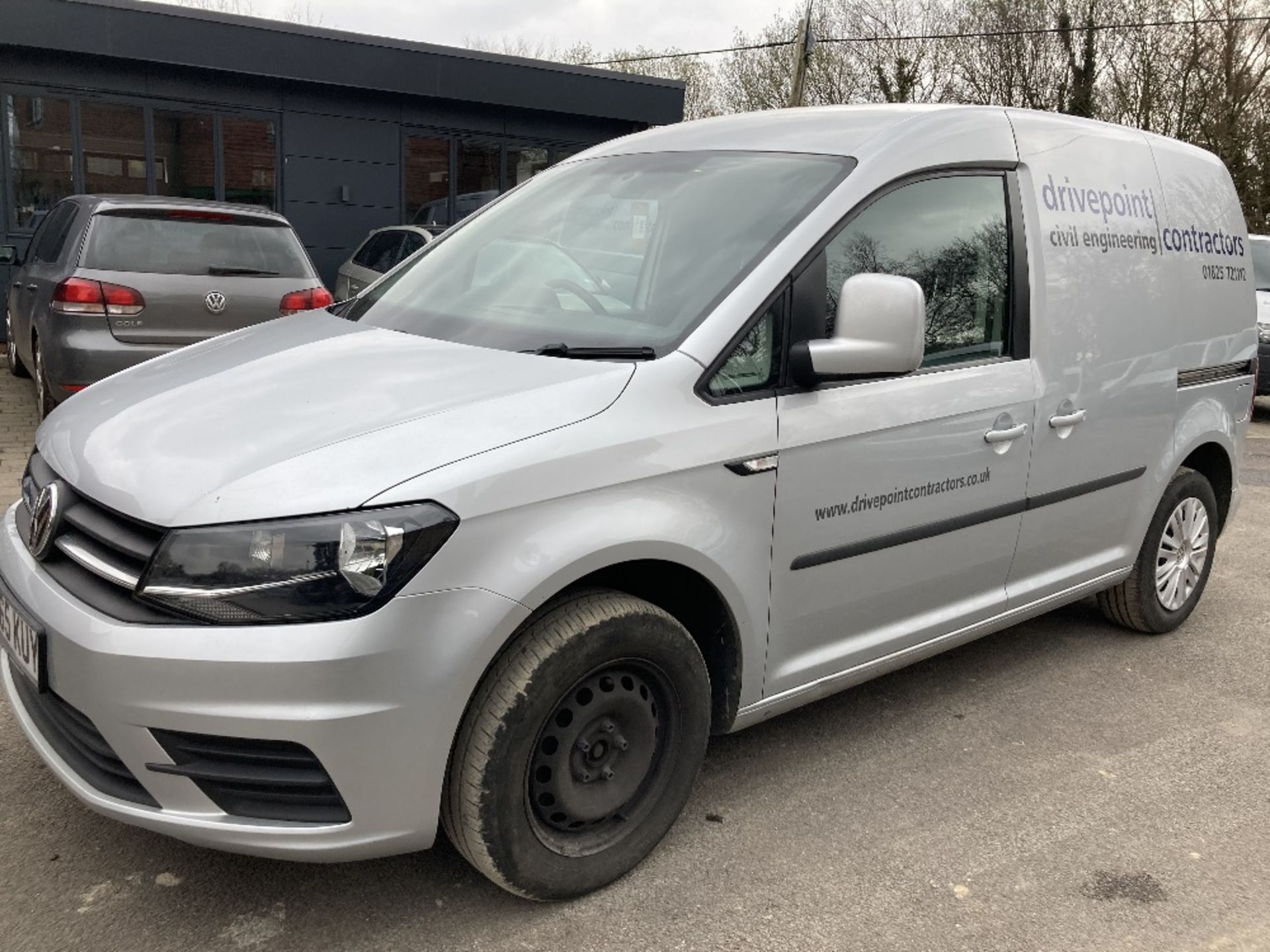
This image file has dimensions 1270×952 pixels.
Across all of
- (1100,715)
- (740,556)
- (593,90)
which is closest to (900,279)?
(740,556)

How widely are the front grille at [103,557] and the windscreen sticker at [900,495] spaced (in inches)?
62.4

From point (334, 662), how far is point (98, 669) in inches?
19.3

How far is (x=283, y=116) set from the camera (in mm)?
13828

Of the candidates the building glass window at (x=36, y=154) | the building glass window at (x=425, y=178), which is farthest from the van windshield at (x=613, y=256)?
the building glass window at (x=425, y=178)

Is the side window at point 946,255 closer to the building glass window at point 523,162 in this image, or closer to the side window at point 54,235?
the side window at point 54,235

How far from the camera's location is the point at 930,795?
10.4ft

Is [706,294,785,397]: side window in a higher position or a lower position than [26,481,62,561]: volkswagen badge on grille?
higher

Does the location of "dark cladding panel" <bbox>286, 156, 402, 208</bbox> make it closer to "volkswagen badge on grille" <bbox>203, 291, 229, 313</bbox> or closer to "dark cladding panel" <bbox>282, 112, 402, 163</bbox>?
"dark cladding panel" <bbox>282, 112, 402, 163</bbox>

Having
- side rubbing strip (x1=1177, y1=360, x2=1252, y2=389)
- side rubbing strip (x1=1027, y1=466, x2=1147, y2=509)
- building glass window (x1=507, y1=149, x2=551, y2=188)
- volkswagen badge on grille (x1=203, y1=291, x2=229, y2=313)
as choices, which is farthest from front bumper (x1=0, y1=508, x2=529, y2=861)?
building glass window (x1=507, y1=149, x2=551, y2=188)

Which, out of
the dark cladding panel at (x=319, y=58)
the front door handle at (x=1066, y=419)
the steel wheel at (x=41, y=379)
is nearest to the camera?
the front door handle at (x=1066, y=419)

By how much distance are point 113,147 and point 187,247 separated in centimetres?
760

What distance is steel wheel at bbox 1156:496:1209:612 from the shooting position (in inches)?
173

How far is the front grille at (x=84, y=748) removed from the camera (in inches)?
89.7

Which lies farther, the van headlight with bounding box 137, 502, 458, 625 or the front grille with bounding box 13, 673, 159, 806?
the front grille with bounding box 13, 673, 159, 806
